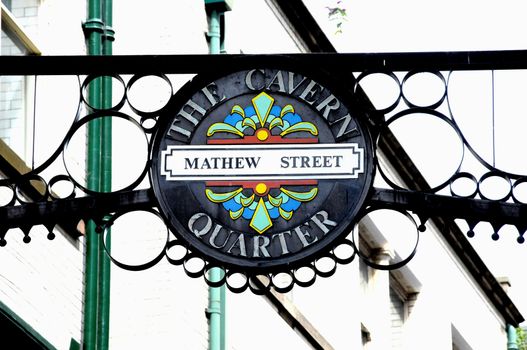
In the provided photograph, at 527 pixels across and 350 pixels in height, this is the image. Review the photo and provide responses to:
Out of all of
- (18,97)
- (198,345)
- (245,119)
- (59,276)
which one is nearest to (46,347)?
(59,276)

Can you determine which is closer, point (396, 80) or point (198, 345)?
point (396, 80)

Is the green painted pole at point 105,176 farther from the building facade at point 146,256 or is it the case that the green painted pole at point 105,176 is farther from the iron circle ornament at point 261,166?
the iron circle ornament at point 261,166

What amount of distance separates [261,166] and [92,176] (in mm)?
6026

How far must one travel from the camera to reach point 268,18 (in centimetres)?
2431

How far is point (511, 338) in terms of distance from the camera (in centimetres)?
3750

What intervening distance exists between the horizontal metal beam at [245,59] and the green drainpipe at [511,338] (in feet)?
81.2

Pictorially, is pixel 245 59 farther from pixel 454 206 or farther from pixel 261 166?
pixel 454 206

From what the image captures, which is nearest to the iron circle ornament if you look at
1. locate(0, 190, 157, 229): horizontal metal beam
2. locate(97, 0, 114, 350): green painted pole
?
locate(0, 190, 157, 229): horizontal metal beam

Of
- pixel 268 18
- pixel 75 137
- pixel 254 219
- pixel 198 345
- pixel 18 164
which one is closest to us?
pixel 254 219

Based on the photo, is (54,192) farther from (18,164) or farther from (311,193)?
(311,193)

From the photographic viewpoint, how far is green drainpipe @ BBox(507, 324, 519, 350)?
37250mm

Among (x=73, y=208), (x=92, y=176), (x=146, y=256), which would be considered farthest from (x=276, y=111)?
(x=146, y=256)

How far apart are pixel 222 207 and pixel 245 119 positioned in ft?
2.07

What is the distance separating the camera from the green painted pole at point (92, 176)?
18.1 metres
